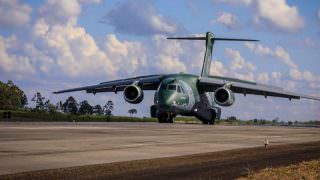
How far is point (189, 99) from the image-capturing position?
1998 inches

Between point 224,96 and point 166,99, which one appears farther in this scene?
point 224,96

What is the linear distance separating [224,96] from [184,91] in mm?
3644

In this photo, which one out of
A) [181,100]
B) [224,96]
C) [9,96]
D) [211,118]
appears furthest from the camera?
[9,96]

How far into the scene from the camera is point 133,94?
5009 cm

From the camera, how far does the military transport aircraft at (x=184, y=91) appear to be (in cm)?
4878

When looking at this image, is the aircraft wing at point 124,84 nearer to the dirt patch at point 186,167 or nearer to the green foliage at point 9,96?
the dirt patch at point 186,167

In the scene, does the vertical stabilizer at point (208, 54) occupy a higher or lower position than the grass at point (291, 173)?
higher

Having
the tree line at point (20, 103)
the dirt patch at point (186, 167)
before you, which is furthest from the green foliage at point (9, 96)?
the dirt patch at point (186, 167)

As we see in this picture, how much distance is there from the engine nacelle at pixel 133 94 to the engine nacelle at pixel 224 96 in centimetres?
700

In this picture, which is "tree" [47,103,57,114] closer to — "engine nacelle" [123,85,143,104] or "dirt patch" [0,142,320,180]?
"engine nacelle" [123,85,143,104]

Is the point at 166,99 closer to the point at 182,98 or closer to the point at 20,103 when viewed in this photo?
the point at 182,98

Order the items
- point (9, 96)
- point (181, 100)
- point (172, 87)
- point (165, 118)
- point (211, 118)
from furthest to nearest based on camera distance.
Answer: point (9, 96)
point (211, 118)
point (165, 118)
point (181, 100)
point (172, 87)

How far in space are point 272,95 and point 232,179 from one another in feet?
149

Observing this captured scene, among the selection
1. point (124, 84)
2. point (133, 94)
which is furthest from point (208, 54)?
point (133, 94)
